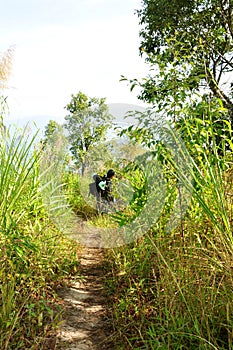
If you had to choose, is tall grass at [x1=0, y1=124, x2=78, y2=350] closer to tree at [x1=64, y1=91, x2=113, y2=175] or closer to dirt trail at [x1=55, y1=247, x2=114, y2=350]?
dirt trail at [x1=55, y1=247, x2=114, y2=350]

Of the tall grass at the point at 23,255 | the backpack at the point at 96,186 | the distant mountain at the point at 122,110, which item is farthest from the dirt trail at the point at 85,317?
the backpack at the point at 96,186

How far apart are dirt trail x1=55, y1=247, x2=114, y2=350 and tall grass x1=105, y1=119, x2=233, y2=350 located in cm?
11

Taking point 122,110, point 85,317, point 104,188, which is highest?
point 122,110

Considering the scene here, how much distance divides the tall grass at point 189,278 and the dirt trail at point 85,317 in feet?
0.38

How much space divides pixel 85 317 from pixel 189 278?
1005 mm

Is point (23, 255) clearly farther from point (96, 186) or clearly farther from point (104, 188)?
point (96, 186)

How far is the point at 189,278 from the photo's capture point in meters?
2.08

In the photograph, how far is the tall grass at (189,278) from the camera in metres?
1.84

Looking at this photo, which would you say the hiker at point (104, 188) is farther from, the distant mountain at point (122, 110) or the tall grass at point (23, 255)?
the tall grass at point (23, 255)

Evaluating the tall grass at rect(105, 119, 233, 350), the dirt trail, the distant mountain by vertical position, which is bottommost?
the dirt trail

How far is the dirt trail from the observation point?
234 centimetres

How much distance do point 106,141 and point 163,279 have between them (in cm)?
366

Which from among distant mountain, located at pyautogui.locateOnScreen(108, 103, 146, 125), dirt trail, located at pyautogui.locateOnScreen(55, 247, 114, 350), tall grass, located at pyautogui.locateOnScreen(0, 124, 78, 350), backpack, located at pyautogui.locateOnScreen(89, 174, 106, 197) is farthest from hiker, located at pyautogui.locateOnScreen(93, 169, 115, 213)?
tall grass, located at pyautogui.locateOnScreen(0, 124, 78, 350)

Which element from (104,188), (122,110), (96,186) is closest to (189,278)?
(122,110)
